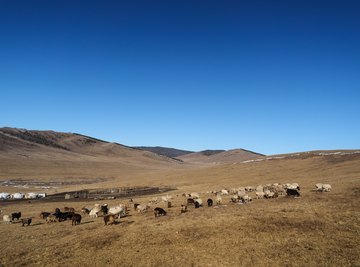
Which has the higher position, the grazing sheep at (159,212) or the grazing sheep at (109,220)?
the grazing sheep at (159,212)

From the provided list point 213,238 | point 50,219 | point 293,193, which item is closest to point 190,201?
point 293,193

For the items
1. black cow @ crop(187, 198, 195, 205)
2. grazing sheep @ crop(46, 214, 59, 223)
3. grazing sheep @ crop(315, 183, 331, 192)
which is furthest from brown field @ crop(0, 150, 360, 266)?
black cow @ crop(187, 198, 195, 205)

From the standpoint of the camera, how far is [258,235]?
56.3 ft

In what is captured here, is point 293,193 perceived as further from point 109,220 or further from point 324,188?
point 109,220

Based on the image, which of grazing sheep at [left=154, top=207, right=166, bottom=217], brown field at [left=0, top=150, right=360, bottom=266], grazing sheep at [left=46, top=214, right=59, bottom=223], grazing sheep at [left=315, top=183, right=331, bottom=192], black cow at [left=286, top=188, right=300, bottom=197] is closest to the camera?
brown field at [left=0, top=150, right=360, bottom=266]

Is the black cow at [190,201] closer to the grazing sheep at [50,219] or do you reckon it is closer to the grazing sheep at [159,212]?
the grazing sheep at [159,212]

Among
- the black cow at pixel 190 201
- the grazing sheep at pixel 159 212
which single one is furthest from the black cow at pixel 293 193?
the grazing sheep at pixel 159 212

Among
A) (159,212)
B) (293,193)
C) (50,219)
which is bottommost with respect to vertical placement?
(50,219)

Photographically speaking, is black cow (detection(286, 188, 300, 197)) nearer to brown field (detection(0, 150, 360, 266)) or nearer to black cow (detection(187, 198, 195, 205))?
brown field (detection(0, 150, 360, 266))

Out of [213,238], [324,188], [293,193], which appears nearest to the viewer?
[213,238]

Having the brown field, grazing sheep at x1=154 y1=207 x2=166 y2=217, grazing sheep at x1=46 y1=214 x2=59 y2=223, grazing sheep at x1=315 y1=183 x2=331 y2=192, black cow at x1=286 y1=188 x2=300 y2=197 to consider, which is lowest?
the brown field

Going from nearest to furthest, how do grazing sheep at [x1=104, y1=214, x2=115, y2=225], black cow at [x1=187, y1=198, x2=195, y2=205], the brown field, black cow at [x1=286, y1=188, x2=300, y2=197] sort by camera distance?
the brown field, grazing sheep at [x1=104, y1=214, x2=115, y2=225], black cow at [x1=286, y1=188, x2=300, y2=197], black cow at [x1=187, y1=198, x2=195, y2=205]

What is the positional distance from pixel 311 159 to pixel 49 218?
55.1m

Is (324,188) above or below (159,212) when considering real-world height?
above
